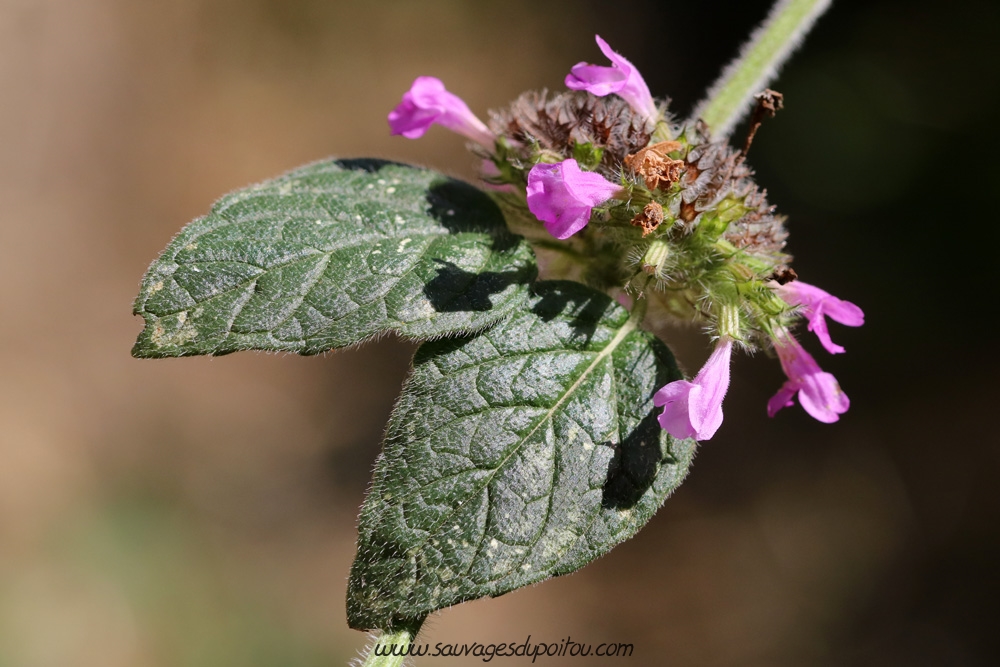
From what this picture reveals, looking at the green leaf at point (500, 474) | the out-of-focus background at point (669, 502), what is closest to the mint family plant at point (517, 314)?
the green leaf at point (500, 474)

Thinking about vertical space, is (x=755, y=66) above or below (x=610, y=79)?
above

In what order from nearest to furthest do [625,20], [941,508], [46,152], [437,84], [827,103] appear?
[437,84] → [941,508] → [827,103] → [46,152] → [625,20]

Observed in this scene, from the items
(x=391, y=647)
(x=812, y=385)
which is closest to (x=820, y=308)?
(x=812, y=385)

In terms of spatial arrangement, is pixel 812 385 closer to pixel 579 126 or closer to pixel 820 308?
pixel 820 308

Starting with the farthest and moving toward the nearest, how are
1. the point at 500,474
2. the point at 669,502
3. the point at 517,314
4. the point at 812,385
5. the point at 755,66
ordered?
the point at 669,502 < the point at 755,66 < the point at 812,385 < the point at 517,314 < the point at 500,474

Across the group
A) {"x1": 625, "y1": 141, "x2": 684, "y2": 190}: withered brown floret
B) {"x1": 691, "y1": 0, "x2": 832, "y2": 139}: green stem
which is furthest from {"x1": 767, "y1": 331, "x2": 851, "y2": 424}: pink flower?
{"x1": 691, "y1": 0, "x2": 832, "y2": 139}: green stem

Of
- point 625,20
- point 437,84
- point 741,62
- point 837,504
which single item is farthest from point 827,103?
point 437,84

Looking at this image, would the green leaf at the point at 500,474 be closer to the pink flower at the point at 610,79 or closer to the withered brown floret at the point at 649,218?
the withered brown floret at the point at 649,218

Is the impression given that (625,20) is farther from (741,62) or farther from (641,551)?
(741,62)
